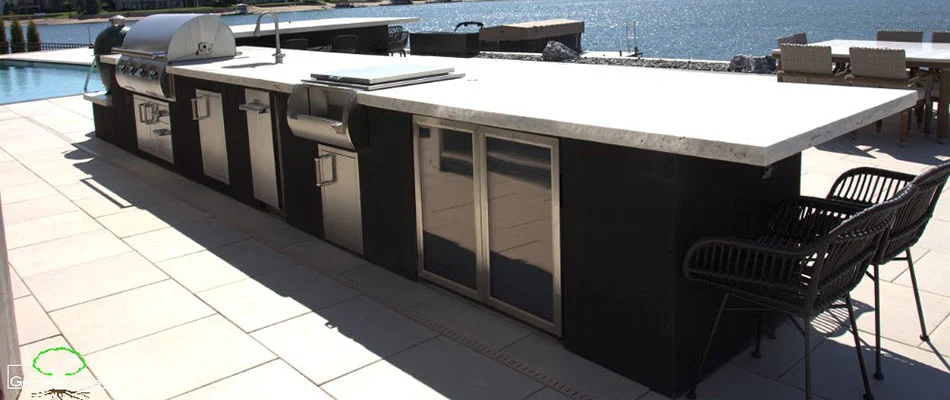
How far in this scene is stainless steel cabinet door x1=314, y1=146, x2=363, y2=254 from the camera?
540 centimetres

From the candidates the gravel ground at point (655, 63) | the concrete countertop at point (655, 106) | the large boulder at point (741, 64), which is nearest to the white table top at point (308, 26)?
the gravel ground at point (655, 63)

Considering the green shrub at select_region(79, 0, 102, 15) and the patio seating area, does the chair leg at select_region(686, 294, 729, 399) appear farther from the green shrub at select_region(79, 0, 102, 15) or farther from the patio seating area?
the green shrub at select_region(79, 0, 102, 15)

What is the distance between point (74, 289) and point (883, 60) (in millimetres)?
7240

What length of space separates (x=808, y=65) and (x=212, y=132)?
5941mm

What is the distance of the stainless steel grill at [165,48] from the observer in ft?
25.1

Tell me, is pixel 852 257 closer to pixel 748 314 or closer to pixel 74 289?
pixel 748 314

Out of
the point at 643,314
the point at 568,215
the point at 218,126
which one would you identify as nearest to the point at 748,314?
the point at 643,314

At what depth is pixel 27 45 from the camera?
3156 cm

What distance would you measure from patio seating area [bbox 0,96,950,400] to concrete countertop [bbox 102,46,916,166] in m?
1.09

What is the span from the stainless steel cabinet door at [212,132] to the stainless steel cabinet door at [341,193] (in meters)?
1.77

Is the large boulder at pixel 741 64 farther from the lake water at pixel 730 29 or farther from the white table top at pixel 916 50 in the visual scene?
the lake water at pixel 730 29

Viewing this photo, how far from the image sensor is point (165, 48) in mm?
7703

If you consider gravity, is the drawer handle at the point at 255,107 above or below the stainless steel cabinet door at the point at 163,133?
above

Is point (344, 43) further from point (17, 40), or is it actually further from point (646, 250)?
point (17, 40)
